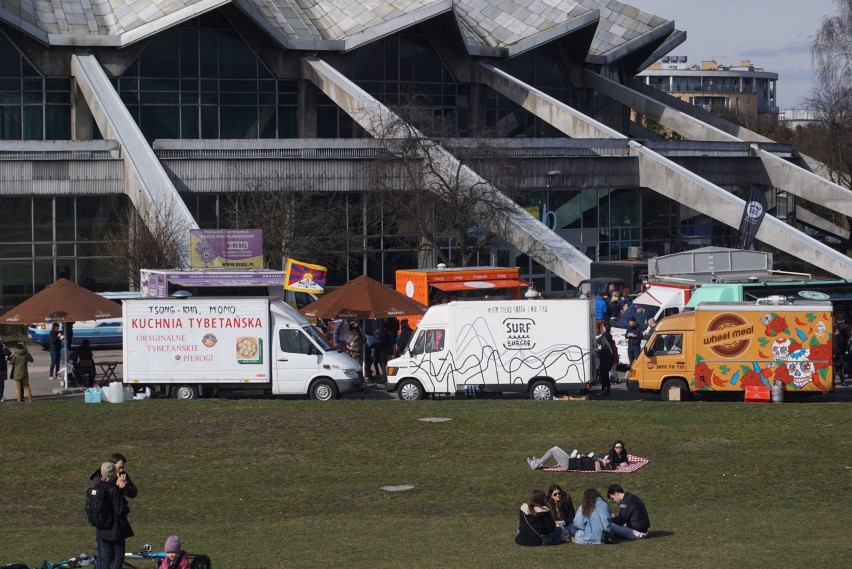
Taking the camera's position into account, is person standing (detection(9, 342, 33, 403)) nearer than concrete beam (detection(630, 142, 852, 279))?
Yes

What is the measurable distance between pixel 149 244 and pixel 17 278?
26.8 ft

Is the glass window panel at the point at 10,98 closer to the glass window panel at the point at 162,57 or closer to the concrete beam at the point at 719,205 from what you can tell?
the glass window panel at the point at 162,57

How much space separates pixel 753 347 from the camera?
2650 cm

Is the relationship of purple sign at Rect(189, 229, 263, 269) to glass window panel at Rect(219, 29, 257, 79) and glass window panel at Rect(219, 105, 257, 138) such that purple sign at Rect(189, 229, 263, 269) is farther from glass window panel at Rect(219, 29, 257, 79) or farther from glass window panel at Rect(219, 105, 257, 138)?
glass window panel at Rect(219, 29, 257, 79)

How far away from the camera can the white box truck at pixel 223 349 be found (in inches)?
1073

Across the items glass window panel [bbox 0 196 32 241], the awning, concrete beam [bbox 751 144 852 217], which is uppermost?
concrete beam [bbox 751 144 852 217]

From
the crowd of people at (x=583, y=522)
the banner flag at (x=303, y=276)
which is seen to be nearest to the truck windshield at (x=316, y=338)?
the banner flag at (x=303, y=276)

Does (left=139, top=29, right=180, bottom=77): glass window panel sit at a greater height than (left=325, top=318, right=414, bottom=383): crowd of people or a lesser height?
greater

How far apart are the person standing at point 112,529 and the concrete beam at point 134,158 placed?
1013 inches

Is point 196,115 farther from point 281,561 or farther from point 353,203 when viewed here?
point 281,561

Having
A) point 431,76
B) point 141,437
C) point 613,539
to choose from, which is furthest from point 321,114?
point 613,539

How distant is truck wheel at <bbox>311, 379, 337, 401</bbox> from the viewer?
27734 mm

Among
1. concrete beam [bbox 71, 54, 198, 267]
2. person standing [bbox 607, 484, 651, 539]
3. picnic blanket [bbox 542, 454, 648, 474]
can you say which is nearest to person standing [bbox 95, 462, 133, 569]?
person standing [bbox 607, 484, 651, 539]

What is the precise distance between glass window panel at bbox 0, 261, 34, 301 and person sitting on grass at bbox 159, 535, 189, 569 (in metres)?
34.9
